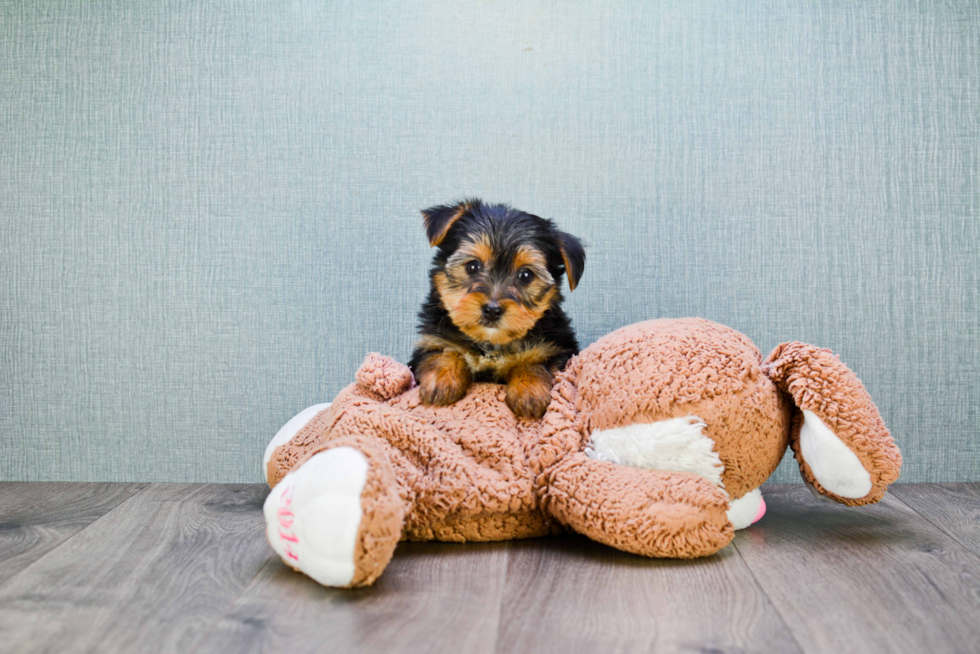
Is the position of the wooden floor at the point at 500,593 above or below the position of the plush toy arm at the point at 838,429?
below

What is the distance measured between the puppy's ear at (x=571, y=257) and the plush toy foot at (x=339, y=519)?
33.6 inches

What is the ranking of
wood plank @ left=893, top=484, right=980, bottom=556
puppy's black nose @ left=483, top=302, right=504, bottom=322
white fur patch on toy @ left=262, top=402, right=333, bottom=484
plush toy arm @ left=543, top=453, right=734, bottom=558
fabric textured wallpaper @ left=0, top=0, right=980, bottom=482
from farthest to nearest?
1. fabric textured wallpaper @ left=0, top=0, right=980, bottom=482
2. white fur patch on toy @ left=262, top=402, right=333, bottom=484
3. wood plank @ left=893, top=484, right=980, bottom=556
4. puppy's black nose @ left=483, top=302, right=504, bottom=322
5. plush toy arm @ left=543, top=453, right=734, bottom=558

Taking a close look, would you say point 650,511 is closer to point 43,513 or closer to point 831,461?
point 831,461

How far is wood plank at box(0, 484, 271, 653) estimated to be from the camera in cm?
140

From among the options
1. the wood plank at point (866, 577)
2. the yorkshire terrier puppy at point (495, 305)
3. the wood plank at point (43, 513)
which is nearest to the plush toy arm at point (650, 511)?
the wood plank at point (866, 577)

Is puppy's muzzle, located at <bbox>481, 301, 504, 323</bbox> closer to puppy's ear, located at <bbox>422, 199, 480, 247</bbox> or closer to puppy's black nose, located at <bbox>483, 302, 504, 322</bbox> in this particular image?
puppy's black nose, located at <bbox>483, 302, 504, 322</bbox>

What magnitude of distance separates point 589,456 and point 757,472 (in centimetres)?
46

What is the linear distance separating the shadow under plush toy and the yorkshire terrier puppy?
0.08 metres

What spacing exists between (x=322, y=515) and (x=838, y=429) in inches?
50.9

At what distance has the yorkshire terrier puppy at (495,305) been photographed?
6.71 ft

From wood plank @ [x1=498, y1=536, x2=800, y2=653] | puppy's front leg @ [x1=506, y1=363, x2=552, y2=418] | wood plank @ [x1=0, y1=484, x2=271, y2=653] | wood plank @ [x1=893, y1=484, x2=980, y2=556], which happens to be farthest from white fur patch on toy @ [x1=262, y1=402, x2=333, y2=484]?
wood plank @ [x1=893, y1=484, x2=980, y2=556]

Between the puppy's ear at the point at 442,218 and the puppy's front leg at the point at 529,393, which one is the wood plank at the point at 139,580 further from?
the puppy's ear at the point at 442,218

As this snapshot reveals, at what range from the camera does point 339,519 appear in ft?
4.93

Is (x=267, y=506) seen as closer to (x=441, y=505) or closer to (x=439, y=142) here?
(x=441, y=505)
